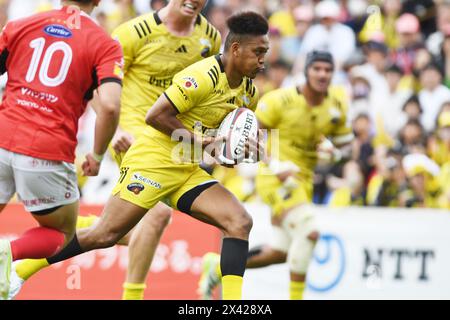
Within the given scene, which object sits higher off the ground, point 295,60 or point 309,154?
point 295,60

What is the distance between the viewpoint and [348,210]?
472 inches

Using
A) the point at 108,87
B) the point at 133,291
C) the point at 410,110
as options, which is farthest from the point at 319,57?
the point at 410,110

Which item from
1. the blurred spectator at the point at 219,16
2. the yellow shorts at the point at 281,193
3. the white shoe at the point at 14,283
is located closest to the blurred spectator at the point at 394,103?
the blurred spectator at the point at 219,16

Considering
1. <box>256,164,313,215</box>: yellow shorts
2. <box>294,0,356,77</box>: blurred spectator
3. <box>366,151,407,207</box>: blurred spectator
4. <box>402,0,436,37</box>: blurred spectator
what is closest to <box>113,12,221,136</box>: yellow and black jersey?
<box>256,164,313,215</box>: yellow shorts

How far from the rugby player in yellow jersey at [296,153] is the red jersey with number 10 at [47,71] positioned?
3748 millimetres

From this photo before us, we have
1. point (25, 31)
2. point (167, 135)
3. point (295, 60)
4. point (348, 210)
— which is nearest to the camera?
point (25, 31)

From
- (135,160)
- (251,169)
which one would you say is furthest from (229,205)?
(251,169)

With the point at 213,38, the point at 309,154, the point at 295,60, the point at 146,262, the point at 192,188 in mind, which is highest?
the point at 295,60

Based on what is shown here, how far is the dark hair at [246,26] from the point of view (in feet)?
25.0

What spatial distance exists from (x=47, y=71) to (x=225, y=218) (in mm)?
1696

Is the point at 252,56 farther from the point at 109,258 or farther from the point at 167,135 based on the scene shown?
the point at 109,258

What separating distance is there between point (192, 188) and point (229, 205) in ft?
1.17

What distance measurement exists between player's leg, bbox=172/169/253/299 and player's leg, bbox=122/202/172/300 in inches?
39.1

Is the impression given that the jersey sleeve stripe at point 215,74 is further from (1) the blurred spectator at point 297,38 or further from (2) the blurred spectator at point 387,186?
(1) the blurred spectator at point 297,38
